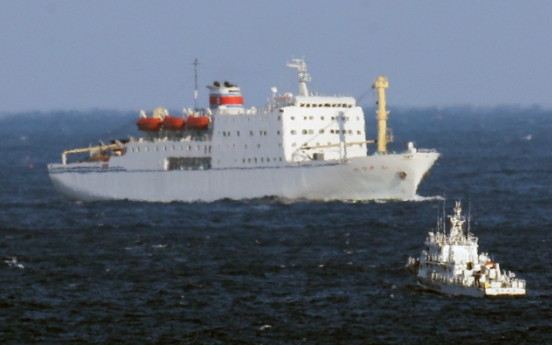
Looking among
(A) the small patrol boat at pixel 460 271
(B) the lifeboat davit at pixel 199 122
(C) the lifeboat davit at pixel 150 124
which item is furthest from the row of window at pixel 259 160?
(A) the small patrol boat at pixel 460 271

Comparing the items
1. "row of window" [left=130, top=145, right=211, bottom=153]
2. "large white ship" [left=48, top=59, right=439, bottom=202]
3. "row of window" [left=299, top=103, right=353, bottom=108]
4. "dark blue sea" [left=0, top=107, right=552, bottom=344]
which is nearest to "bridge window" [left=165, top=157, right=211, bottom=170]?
"large white ship" [left=48, top=59, right=439, bottom=202]

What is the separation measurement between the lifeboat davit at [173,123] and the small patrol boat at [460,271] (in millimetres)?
35990

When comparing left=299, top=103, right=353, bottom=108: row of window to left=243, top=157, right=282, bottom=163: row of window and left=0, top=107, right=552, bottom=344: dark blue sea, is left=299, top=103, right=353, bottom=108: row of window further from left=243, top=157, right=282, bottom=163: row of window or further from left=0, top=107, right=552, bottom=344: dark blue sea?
left=0, top=107, right=552, bottom=344: dark blue sea

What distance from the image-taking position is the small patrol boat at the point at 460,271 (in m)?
50.2

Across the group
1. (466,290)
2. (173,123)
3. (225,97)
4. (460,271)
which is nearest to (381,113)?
(225,97)

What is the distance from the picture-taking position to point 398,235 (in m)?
67.2

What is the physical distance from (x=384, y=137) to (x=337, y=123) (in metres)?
4.03

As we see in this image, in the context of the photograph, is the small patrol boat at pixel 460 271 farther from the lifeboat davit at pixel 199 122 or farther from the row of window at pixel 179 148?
the lifeboat davit at pixel 199 122

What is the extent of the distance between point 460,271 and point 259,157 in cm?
3168

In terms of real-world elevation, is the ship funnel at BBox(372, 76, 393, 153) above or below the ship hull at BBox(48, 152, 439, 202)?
above

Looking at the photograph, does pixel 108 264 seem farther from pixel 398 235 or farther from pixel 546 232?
pixel 546 232

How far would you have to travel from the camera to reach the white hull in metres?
50.0

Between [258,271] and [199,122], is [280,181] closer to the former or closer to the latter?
[199,122]

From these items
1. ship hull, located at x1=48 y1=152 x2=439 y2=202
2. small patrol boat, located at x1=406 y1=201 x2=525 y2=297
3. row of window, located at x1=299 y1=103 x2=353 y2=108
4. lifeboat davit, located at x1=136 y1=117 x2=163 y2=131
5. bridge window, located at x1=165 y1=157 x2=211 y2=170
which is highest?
row of window, located at x1=299 y1=103 x2=353 y2=108
